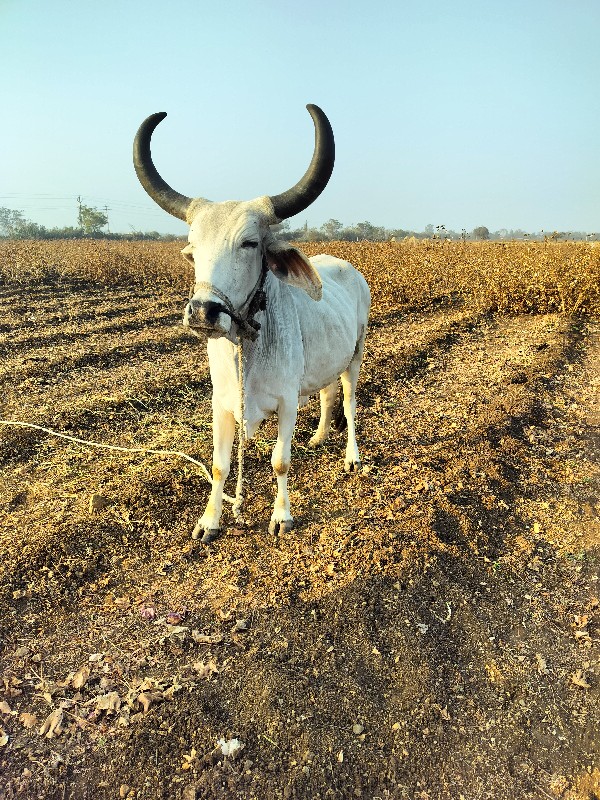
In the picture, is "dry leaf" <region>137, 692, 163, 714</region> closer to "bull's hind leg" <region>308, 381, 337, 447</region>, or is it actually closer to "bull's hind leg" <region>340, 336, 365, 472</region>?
"bull's hind leg" <region>340, 336, 365, 472</region>

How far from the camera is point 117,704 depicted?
2826 millimetres

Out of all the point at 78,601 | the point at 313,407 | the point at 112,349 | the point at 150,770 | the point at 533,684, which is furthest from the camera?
the point at 112,349

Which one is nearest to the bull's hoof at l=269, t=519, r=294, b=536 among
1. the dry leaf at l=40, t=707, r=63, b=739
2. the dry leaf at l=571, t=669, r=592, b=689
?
the dry leaf at l=40, t=707, r=63, b=739

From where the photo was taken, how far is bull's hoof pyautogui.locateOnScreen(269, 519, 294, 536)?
4.24m

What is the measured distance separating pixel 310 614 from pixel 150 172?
2938 mm

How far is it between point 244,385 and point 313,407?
137 inches

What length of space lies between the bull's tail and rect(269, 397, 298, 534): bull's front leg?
6.05ft

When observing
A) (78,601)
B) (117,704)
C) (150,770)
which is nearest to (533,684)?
(150,770)

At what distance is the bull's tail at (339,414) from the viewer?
19.7ft

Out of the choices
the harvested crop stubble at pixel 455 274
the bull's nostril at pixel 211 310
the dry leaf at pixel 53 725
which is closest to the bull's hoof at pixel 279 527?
the dry leaf at pixel 53 725

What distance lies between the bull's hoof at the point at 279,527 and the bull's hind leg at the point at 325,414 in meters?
1.71

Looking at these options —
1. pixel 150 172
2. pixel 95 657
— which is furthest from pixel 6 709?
pixel 150 172

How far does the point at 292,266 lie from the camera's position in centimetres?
345

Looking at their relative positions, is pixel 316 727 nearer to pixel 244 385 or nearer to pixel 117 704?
pixel 117 704
